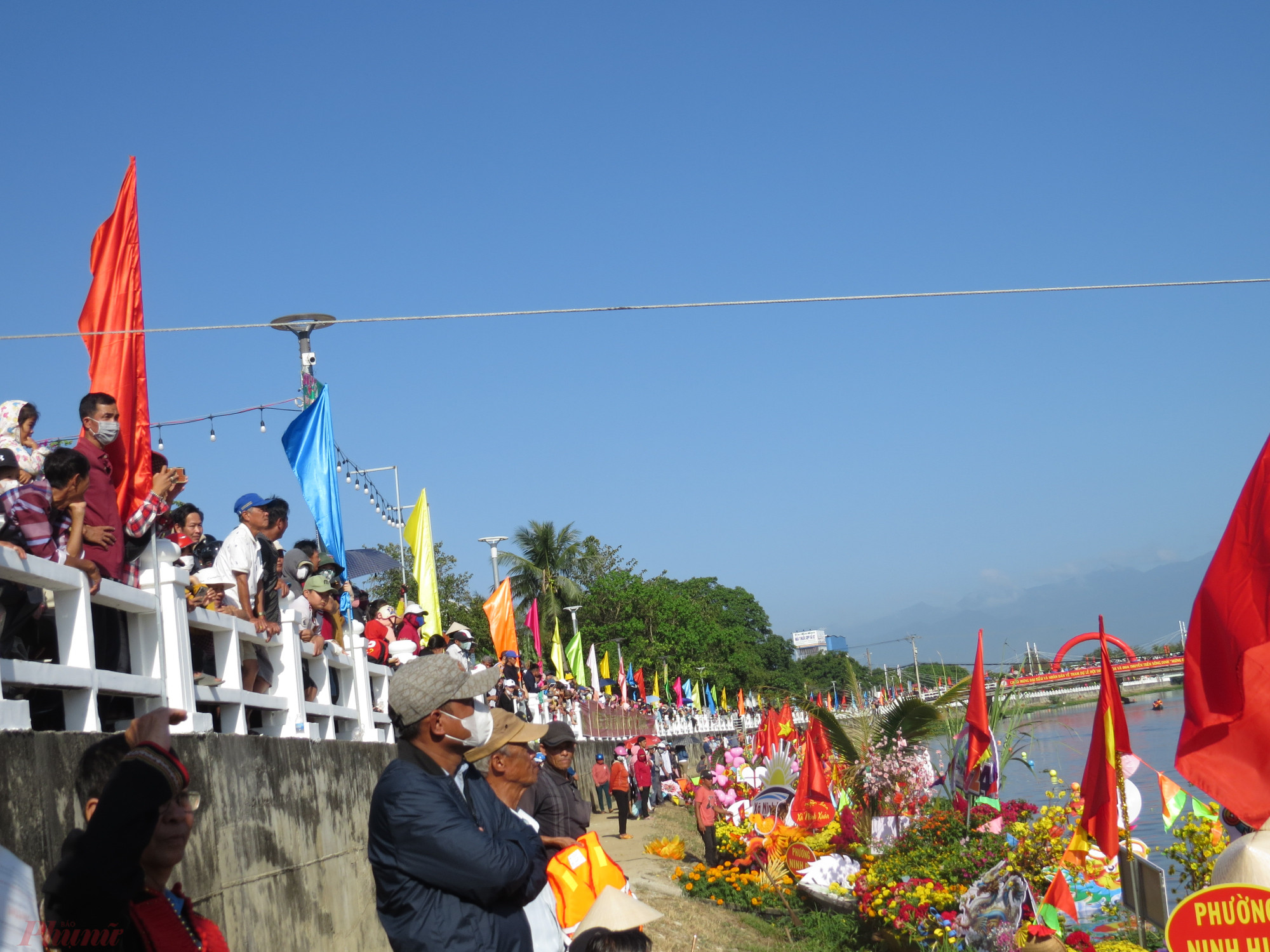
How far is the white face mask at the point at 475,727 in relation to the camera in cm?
363

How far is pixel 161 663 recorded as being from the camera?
614 cm

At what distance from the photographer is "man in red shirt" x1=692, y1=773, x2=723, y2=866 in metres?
17.7

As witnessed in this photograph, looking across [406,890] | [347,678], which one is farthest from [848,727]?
[406,890]

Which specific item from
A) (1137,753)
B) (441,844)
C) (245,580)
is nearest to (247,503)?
(245,580)

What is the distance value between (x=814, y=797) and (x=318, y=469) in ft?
24.6

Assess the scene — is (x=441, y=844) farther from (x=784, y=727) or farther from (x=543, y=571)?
(x=543, y=571)

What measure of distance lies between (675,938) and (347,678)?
15.1 ft

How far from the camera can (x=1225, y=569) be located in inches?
227

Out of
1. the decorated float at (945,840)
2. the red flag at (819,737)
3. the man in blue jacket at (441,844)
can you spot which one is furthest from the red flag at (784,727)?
the man in blue jacket at (441,844)

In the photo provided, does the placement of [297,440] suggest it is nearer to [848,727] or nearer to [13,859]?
[848,727]

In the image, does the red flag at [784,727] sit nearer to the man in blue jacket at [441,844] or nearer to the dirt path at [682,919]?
the dirt path at [682,919]

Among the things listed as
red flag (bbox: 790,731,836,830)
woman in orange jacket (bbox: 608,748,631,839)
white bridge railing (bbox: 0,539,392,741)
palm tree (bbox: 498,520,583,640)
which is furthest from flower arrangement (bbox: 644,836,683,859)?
palm tree (bbox: 498,520,583,640)

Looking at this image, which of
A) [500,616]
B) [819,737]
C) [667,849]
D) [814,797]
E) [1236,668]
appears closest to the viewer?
[1236,668]

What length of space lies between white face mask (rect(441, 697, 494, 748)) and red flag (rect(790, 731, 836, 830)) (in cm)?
1231
